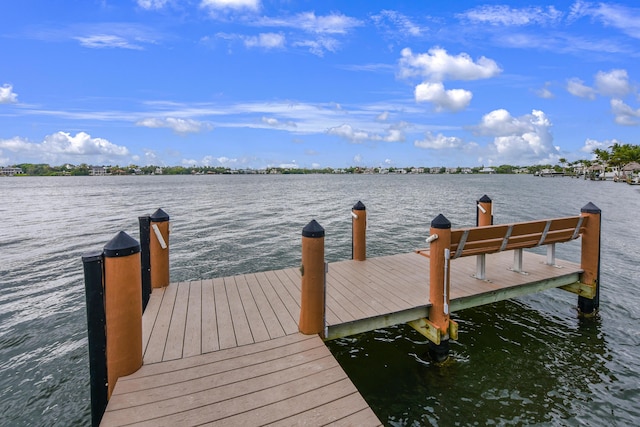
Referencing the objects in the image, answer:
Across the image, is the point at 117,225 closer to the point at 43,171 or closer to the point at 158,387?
the point at 158,387

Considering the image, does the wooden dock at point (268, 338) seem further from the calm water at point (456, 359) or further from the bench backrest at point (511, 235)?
the calm water at point (456, 359)

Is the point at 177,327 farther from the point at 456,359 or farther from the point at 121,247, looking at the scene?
the point at 456,359

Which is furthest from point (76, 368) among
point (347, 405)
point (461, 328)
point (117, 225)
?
point (117, 225)

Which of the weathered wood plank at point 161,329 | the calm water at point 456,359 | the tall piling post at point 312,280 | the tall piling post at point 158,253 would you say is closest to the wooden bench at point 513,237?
the calm water at point 456,359

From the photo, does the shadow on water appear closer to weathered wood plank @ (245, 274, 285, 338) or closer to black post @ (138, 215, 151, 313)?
weathered wood plank @ (245, 274, 285, 338)

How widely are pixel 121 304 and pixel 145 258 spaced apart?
9.00 ft

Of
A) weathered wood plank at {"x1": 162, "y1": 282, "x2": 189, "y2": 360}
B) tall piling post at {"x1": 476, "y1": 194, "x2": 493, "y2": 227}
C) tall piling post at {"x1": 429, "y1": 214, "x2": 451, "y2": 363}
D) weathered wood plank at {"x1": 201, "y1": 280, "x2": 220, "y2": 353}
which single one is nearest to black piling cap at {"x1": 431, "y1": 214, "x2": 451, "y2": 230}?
tall piling post at {"x1": 429, "y1": 214, "x2": 451, "y2": 363}

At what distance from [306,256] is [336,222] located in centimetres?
1705

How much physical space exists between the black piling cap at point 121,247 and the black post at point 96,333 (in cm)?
14

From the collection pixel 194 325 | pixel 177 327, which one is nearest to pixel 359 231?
pixel 194 325

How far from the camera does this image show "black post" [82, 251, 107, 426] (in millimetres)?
3389

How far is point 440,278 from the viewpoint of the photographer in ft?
16.9

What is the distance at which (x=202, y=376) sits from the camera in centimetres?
356

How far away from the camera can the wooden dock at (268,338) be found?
120 inches
